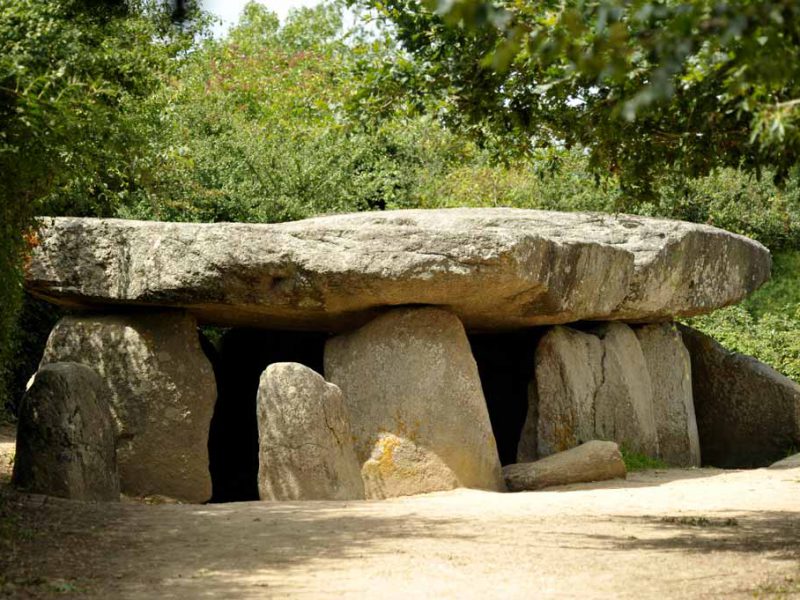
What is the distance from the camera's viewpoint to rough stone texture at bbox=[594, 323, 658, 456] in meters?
13.8

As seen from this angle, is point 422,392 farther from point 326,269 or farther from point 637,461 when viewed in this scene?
point 637,461

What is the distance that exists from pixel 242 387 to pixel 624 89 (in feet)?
30.2

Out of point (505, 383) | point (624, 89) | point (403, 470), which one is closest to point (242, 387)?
point (505, 383)

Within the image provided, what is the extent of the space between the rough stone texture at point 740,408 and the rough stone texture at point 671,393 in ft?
2.53

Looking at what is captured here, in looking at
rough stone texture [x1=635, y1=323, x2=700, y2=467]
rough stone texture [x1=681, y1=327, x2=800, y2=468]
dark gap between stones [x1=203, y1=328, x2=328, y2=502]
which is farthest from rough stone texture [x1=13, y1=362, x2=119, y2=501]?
rough stone texture [x1=681, y1=327, x2=800, y2=468]

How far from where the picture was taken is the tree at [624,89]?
4.83 metres

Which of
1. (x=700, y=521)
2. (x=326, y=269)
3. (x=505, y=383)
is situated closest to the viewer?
(x=700, y=521)

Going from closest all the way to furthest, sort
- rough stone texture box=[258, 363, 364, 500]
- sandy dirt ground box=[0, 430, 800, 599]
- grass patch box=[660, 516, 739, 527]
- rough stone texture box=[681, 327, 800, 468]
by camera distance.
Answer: sandy dirt ground box=[0, 430, 800, 599]
grass patch box=[660, 516, 739, 527]
rough stone texture box=[258, 363, 364, 500]
rough stone texture box=[681, 327, 800, 468]

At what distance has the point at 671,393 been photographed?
15.3 metres

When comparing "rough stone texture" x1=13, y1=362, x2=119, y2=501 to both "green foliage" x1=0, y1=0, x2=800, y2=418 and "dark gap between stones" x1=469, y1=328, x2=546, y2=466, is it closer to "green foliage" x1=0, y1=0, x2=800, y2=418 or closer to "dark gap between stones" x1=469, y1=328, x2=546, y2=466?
"green foliage" x1=0, y1=0, x2=800, y2=418

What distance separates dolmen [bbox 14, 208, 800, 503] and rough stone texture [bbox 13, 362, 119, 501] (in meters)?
0.02

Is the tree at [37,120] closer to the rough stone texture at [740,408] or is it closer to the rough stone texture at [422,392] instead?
the rough stone texture at [422,392]

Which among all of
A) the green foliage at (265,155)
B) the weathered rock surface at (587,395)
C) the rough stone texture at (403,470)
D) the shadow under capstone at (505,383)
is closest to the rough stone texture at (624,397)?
the weathered rock surface at (587,395)

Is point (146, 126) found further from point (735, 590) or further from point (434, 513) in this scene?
point (735, 590)
